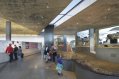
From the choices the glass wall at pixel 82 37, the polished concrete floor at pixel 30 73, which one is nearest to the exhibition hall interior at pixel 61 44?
the polished concrete floor at pixel 30 73

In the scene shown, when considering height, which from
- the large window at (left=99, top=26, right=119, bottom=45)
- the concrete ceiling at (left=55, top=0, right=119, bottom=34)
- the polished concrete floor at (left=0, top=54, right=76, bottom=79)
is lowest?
the polished concrete floor at (left=0, top=54, right=76, bottom=79)

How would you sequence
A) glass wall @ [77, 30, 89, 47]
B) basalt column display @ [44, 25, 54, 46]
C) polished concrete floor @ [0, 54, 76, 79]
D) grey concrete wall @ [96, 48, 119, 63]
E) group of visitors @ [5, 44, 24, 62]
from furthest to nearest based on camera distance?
glass wall @ [77, 30, 89, 47], basalt column display @ [44, 25, 54, 46], group of visitors @ [5, 44, 24, 62], grey concrete wall @ [96, 48, 119, 63], polished concrete floor @ [0, 54, 76, 79]

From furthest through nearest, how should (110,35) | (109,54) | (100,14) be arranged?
1. (110,35)
2. (109,54)
3. (100,14)

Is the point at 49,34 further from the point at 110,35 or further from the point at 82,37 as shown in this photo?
the point at 82,37

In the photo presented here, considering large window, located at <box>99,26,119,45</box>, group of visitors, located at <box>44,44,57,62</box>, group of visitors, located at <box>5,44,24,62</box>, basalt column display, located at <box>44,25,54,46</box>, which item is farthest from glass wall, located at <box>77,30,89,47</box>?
group of visitors, located at <box>44,44,57,62</box>

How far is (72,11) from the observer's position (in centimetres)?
1677

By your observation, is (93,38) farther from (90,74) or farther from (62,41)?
(90,74)

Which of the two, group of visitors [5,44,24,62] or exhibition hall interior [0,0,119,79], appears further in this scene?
group of visitors [5,44,24,62]

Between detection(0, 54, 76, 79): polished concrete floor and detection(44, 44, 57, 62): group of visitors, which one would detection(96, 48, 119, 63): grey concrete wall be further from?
detection(44, 44, 57, 62): group of visitors

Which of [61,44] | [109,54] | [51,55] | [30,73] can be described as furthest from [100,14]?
[61,44]

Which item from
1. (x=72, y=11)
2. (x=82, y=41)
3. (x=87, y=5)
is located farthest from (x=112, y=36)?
(x=82, y=41)

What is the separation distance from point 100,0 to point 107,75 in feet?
15.9

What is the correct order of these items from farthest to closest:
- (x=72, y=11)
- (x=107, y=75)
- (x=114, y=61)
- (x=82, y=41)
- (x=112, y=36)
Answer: (x=82, y=41) → (x=112, y=36) → (x=114, y=61) → (x=72, y=11) → (x=107, y=75)

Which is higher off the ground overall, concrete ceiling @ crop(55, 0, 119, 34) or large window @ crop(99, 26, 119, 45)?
concrete ceiling @ crop(55, 0, 119, 34)
